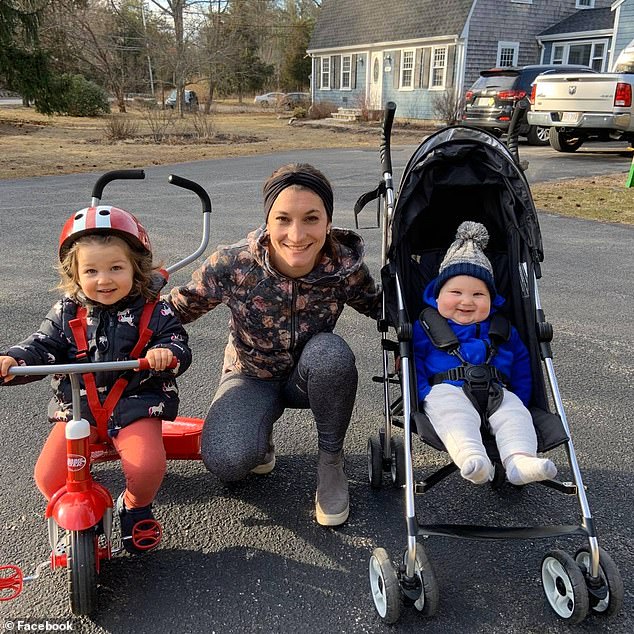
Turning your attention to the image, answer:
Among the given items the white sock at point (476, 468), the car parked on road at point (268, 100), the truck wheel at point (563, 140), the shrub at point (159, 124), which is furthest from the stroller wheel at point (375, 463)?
the car parked on road at point (268, 100)

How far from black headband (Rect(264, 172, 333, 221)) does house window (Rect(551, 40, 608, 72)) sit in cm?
2640

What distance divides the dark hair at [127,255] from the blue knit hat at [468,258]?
135 centimetres

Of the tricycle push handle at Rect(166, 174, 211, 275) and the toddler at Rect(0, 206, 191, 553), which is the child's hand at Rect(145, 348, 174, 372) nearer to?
the toddler at Rect(0, 206, 191, 553)

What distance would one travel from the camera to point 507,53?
2686 cm

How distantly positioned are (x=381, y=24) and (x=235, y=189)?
23835 mm

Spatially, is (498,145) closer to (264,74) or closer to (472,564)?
(472,564)

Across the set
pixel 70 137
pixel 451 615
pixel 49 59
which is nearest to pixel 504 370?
pixel 451 615

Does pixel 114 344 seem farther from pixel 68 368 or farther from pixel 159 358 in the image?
pixel 68 368

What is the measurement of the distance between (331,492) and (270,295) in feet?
2.97

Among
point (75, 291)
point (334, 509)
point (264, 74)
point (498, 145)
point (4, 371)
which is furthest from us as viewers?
point (264, 74)

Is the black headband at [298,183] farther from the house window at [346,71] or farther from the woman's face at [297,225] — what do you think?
the house window at [346,71]

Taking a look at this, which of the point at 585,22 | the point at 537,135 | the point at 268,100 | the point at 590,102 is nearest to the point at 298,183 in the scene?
the point at 590,102

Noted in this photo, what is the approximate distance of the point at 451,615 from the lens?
230cm

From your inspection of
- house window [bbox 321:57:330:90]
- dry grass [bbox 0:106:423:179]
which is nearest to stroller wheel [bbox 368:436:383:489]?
dry grass [bbox 0:106:423:179]
